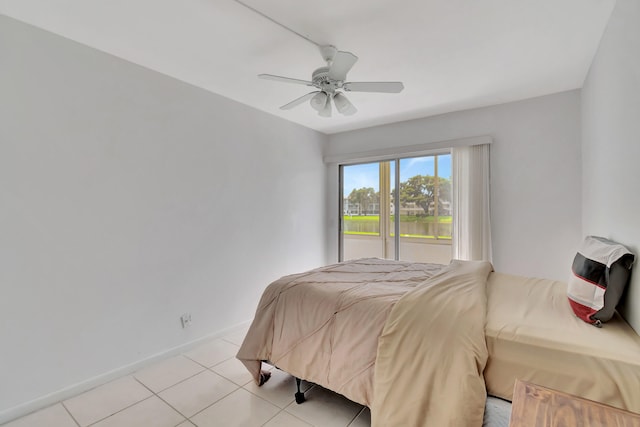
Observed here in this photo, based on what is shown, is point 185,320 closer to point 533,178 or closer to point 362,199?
point 362,199

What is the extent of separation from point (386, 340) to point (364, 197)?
3190mm

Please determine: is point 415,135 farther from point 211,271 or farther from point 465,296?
point 211,271

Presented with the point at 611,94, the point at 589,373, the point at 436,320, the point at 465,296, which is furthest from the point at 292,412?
the point at 611,94

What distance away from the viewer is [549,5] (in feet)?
5.69

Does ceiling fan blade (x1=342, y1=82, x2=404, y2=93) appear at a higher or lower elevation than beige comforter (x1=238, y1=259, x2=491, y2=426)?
higher

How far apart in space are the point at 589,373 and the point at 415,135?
127 inches

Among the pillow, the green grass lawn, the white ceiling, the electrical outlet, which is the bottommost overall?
the electrical outlet

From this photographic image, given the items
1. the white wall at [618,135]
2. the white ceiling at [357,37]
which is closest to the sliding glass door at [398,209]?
the white ceiling at [357,37]

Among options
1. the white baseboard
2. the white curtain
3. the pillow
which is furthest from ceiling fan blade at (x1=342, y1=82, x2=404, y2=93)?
the white baseboard

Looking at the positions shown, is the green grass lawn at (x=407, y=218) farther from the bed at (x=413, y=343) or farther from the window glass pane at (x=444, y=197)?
the bed at (x=413, y=343)

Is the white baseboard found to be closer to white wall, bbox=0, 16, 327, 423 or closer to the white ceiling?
white wall, bbox=0, 16, 327, 423

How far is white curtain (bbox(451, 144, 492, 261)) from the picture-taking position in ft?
11.0

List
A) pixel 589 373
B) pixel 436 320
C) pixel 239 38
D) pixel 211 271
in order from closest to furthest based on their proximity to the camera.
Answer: pixel 589 373, pixel 436 320, pixel 239 38, pixel 211 271

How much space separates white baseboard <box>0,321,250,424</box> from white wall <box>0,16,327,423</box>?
0.04 feet
